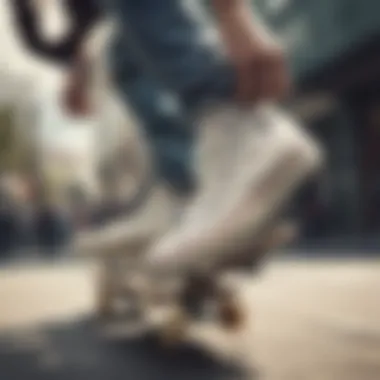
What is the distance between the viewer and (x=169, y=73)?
103cm

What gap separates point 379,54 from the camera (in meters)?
1.00

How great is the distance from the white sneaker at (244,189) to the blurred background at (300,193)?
3cm

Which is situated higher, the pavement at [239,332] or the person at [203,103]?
the person at [203,103]

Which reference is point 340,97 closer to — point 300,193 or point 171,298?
point 300,193

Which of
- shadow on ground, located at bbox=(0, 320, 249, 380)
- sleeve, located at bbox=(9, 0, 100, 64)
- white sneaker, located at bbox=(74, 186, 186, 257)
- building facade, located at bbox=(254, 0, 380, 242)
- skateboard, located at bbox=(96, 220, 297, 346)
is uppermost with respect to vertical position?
sleeve, located at bbox=(9, 0, 100, 64)

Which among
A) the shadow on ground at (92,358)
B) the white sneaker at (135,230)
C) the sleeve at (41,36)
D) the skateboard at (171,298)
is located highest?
the sleeve at (41,36)

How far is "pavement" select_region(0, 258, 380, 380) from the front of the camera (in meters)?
0.98

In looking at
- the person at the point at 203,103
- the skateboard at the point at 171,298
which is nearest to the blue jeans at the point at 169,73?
the person at the point at 203,103

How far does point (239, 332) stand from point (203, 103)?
0.95ft

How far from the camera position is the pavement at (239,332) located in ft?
3.20

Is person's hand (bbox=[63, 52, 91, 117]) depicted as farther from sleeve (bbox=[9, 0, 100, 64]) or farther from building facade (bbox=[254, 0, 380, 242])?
building facade (bbox=[254, 0, 380, 242])

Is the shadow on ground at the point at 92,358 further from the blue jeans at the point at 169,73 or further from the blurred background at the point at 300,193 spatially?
the blue jeans at the point at 169,73

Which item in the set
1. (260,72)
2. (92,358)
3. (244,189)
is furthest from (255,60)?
(92,358)

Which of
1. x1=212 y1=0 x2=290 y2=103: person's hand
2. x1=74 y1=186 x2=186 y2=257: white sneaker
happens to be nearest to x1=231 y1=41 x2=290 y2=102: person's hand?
x1=212 y1=0 x2=290 y2=103: person's hand
